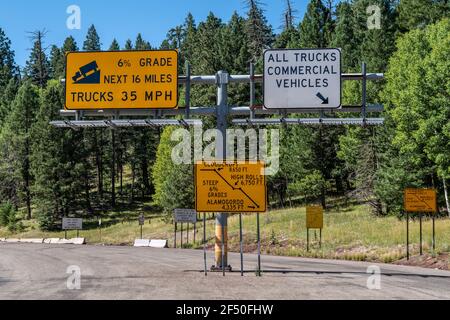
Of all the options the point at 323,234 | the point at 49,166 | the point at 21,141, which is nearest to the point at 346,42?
Result: the point at 323,234

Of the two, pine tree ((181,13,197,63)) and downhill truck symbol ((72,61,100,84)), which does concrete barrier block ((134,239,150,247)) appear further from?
pine tree ((181,13,197,63))

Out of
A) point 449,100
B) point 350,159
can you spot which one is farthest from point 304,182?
point 449,100

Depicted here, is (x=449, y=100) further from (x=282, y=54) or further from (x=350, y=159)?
(x=282, y=54)

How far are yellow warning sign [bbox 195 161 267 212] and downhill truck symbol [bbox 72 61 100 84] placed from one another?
4.82 metres

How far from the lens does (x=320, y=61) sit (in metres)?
17.0

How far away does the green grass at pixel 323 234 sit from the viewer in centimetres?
2716

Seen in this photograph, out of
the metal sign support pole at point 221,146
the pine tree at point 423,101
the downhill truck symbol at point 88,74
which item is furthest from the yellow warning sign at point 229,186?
the pine tree at point 423,101

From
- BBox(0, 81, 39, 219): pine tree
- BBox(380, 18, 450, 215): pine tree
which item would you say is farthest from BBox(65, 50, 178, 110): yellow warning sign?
BBox(0, 81, 39, 219): pine tree

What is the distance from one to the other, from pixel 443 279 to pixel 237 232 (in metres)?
26.4

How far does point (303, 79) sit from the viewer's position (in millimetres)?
16938

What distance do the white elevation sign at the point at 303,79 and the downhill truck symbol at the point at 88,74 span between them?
5454 mm

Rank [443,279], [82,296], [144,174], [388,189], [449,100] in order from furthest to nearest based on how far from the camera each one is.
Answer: [144,174], [388,189], [449,100], [443,279], [82,296]

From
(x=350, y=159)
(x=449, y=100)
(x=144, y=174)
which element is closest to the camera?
(x=449, y=100)

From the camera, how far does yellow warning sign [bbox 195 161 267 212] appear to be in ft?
51.3
